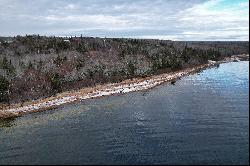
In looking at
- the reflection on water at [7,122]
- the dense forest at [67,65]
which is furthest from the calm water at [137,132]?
the dense forest at [67,65]

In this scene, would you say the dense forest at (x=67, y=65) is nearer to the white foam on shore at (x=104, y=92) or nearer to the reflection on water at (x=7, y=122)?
the white foam on shore at (x=104, y=92)

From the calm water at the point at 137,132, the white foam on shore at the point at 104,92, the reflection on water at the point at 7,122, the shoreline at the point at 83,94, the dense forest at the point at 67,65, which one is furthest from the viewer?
the dense forest at the point at 67,65

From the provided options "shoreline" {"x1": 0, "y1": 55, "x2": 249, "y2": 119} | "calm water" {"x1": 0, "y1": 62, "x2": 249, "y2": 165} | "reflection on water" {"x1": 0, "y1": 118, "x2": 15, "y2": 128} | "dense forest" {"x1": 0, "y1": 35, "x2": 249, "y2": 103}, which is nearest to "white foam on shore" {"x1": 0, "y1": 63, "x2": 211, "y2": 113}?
"shoreline" {"x1": 0, "y1": 55, "x2": 249, "y2": 119}

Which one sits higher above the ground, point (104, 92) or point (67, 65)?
point (67, 65)

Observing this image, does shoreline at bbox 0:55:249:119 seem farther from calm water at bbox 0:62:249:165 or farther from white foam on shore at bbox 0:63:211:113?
calm water at bbox 0:62:249:165

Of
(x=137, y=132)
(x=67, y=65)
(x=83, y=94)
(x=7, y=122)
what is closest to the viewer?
(x=137, y=132)

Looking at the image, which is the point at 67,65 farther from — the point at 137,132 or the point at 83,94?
the point at 137,132

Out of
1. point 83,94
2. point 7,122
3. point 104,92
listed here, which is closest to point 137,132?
point 7,122
